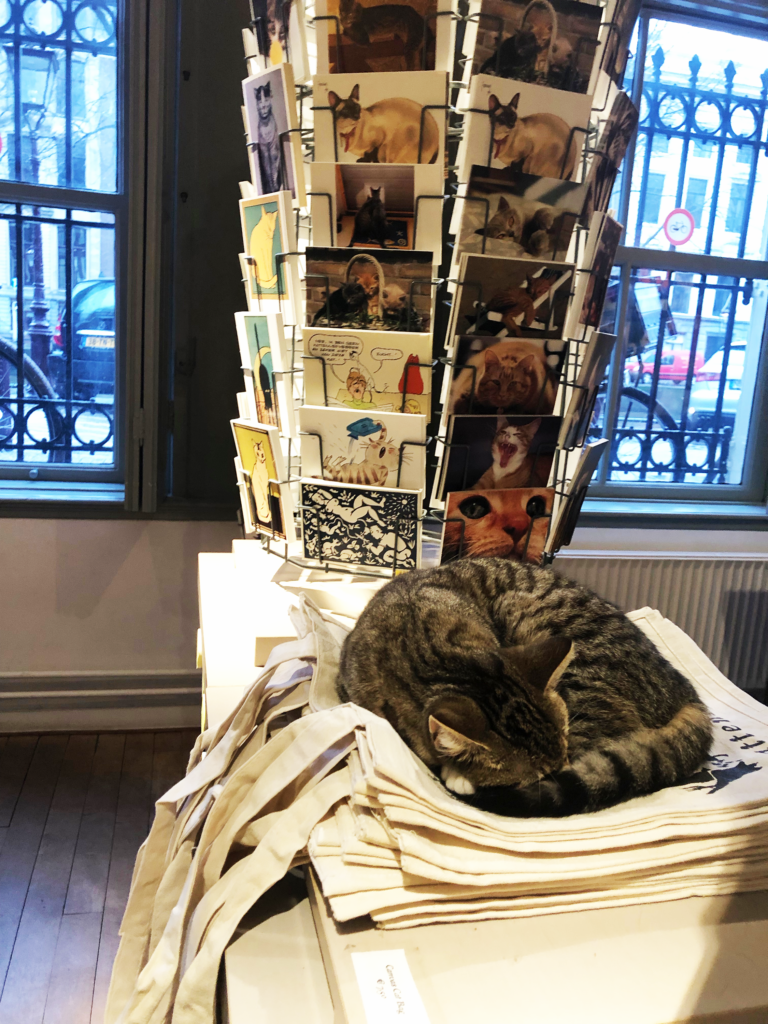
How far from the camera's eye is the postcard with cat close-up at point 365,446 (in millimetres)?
981

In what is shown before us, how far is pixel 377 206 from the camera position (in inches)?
37.5

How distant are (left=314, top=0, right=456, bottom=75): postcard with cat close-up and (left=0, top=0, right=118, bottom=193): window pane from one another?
140 cm

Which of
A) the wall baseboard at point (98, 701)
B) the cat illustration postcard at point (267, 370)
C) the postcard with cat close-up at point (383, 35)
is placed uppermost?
the postcard with cat close-up at point (383, 35)

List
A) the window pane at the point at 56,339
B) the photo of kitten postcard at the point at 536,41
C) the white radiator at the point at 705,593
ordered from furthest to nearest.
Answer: the white radiator at the point at 705,593, the window pane at the point at 56,339, the photo of kitten postcard at the point at 536,41

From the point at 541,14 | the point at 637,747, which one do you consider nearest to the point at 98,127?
the point at 541,14

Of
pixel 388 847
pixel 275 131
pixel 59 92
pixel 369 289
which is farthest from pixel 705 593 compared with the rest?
pixel 59 92

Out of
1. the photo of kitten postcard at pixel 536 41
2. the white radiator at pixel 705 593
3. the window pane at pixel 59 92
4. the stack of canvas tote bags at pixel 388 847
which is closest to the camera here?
the stack of canvas tote bags at pixel 388 847

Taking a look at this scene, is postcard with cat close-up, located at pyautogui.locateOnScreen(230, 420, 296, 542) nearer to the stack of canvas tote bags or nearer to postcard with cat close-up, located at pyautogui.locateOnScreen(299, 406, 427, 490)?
postcard with cat close-up, located at pyautogui.locateOnScreen(299, 406, 427, 490)

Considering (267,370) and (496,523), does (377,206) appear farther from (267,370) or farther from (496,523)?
(496,523)

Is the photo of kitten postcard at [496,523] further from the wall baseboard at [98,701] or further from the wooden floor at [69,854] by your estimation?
the wall baseboard at [98,701]

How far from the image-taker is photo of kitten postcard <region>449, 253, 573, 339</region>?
93 cm

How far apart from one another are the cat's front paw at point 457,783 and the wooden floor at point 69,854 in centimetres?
104

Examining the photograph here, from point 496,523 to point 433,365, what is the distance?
0.24 metres

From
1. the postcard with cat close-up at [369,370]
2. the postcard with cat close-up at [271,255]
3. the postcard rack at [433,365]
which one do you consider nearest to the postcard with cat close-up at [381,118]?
the postcard rack at [433,365]
